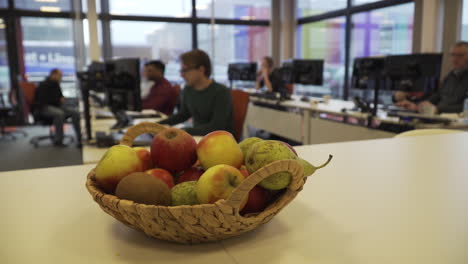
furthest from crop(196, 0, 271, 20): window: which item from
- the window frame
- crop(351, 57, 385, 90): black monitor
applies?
crop(351, 57, 385, 90): black monitor

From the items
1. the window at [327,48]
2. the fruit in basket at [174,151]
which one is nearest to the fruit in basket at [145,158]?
the fruit in basket at [174,151]

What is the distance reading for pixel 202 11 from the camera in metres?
8.30

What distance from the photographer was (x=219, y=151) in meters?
0.70

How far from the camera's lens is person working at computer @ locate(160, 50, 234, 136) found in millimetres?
2535

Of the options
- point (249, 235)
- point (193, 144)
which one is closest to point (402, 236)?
point (249, 235)

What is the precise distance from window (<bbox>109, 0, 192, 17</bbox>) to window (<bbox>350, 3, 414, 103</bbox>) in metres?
3.38

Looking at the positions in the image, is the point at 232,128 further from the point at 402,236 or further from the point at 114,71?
the point at 402,236

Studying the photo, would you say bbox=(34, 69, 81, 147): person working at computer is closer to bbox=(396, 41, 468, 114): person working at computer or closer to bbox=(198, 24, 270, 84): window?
bbox=(198, 24, 270, 84): window

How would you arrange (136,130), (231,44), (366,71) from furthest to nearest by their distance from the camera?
(231,44), (366,71), (136,130)

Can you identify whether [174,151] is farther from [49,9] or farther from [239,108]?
[49,9]

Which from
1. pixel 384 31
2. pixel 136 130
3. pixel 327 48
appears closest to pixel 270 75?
pixel 327 48

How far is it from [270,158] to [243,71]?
6.15 metres

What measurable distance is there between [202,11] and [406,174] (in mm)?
7761

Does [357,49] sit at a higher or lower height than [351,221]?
higher
